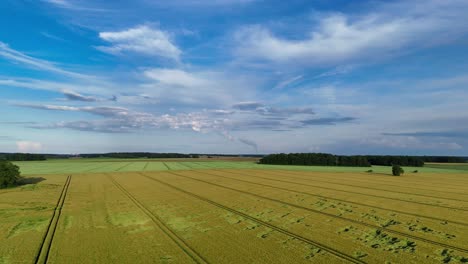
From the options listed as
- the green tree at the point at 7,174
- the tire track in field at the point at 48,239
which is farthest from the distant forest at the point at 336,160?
the tire track in field at the point at 48,239

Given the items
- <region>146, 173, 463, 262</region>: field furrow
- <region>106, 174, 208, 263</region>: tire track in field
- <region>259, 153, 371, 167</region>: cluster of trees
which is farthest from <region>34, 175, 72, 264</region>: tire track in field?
<region>259, 153, 371, 167</region>: cluster of trees

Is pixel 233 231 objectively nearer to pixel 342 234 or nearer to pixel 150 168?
pixel 342 234

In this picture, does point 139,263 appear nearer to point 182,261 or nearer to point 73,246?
point 182,261

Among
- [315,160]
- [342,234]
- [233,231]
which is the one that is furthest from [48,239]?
[315,160]

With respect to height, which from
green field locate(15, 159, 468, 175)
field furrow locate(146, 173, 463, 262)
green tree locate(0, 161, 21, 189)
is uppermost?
green tree locate(0, 161, 21, 189)

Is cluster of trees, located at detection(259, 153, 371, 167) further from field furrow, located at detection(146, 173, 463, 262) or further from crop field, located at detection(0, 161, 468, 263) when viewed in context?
field furrow, located at detection(146, 173, 463, 262)

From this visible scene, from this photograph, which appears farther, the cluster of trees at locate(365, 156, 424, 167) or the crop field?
the cluster of trees at locate(365, 156, 424, 167)

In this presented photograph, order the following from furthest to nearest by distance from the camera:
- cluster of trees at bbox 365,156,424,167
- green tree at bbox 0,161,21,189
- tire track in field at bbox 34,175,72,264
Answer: cluster of trees at bbox 365,156,424,167 → green tree at bbox 0,161,21,189 → tire track in field at bbox 34,175,72,264
